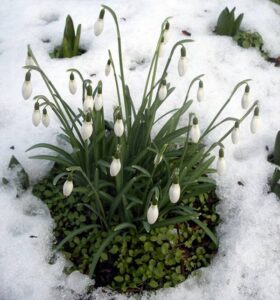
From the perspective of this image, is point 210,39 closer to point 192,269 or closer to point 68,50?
point 68,50

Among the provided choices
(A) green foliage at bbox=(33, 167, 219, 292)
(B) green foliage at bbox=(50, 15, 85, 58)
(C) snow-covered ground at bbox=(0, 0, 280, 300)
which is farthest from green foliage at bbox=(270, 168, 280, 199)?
(B) green foliage at bbox=(50, 15, 85, 58)

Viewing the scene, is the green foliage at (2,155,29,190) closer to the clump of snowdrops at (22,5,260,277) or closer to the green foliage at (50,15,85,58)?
the clump of snowdrops at (22,5,260,277)

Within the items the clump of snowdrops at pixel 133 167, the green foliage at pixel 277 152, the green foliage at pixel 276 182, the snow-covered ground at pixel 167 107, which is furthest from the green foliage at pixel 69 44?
the green foliage at pixel 276 182

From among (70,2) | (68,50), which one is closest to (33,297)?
(68,50)

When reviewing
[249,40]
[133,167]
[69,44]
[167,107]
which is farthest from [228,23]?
[133,167]

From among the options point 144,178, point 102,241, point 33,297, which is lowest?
point 33,297

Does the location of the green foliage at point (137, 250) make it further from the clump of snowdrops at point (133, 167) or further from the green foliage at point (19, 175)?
the green foliage at point (19, 175)

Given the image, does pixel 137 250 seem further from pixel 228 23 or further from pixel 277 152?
pixel 228 23
